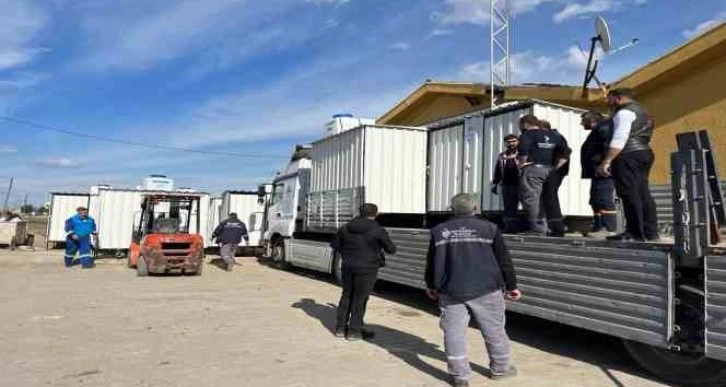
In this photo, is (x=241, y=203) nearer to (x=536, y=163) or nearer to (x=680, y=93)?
(x=680, y=93)

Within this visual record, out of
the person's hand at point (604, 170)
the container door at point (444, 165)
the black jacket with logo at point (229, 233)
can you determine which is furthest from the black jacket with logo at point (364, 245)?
the black jacket with logo at point (229, 233)

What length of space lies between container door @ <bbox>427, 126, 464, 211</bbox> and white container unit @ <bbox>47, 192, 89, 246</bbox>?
18.3 m

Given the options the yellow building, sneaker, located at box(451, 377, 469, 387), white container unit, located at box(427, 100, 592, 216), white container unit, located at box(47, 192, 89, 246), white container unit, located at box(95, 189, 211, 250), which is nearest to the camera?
sneaker, located at box(451, 377, 469, 387)

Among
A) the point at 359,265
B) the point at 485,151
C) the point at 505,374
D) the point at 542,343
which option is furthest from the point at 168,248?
the point at 505,374

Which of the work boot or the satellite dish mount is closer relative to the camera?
the work boot

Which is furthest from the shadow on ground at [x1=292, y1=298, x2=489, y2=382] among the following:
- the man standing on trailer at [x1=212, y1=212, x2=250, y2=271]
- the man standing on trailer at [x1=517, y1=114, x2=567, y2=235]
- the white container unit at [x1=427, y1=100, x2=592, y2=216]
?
the man standing on trailer at [x1=212, y1=212, x2=250, y2=271]

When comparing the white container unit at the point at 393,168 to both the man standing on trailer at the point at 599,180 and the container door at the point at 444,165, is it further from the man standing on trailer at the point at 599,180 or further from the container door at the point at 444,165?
the man standing on trailer at the point at 599,180

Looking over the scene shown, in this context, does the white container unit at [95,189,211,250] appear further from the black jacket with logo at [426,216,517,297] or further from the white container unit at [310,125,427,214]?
the black jacket with logo at [426,216,517,297]

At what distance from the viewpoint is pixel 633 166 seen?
6.54 m

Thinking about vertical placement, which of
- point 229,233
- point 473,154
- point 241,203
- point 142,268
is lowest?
point 142,268

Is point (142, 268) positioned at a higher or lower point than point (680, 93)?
lower

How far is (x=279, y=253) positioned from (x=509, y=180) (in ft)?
32.7

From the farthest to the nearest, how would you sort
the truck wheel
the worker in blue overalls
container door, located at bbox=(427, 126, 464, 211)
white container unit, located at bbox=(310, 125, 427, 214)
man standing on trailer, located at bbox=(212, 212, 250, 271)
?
the worker in blue overalls → man standing on trailer, located at bbox=(212, 212, 250, 271) → the truck wheel → white container unit, located at bbox=(310, 125, 427, 214) → container door, located at bbox=(427, 126, 464, 211)

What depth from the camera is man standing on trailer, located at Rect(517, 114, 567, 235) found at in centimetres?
806
